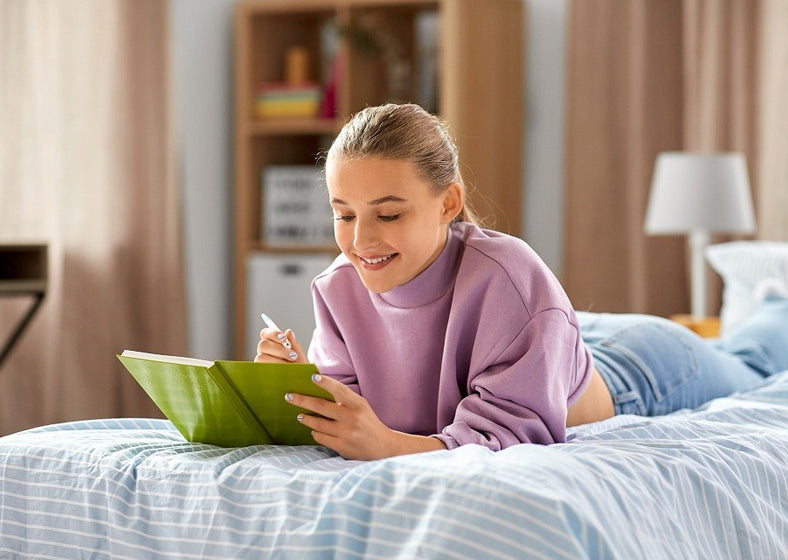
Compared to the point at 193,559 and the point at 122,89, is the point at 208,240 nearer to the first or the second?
the point at 122,89

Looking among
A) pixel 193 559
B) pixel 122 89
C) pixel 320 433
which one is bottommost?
pixel 193 559

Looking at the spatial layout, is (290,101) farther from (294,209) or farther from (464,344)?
(464,344)

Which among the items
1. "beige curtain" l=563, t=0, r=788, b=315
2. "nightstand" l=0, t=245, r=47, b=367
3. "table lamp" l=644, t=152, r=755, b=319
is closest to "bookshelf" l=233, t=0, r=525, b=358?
"beige curtain" l=563, t=0, r=788, b=315

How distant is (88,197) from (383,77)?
1.35 meters

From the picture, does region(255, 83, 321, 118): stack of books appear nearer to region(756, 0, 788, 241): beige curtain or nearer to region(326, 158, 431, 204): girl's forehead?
region(756, 0, 788, 241): beige curtain

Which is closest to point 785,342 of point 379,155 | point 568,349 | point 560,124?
point 568,349

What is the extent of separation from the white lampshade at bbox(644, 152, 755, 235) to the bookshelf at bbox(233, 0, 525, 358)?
0.79 meters

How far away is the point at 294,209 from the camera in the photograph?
15.5 ft

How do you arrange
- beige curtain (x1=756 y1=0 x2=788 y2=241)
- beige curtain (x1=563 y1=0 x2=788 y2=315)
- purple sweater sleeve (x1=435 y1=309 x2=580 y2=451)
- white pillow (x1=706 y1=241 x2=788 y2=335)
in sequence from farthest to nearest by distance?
beige curtain (x1=563 y1=0 x2=788 y2=315), beige curtain (x1=756 y1=0 x2=788 y2=241), white pillow (x1=706 y1=241 x2=788 y2=335), purple sweater sleeve (x1=435 y1=309 x2=580 y2=451)

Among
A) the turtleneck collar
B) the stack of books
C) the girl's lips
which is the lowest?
the turtleneck collar

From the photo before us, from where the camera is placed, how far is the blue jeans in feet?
7.20

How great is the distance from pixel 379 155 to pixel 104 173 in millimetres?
2710

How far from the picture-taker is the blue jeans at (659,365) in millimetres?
2193

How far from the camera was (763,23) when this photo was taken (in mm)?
4000
